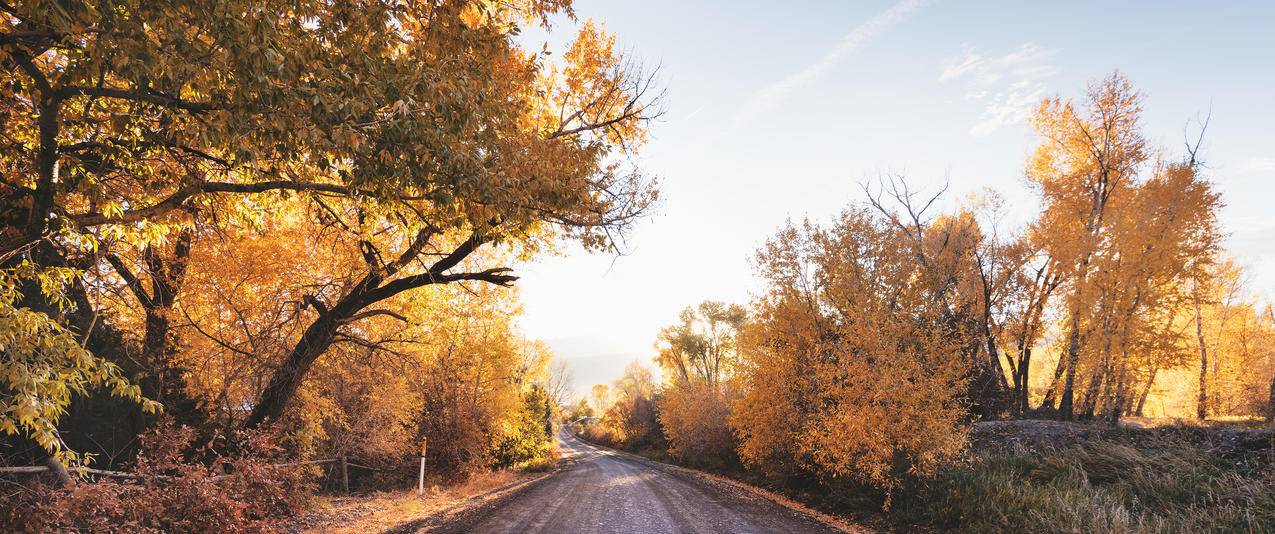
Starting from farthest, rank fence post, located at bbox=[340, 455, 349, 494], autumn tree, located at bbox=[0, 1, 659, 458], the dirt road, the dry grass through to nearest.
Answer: fence post, located at bbox=[340, 455, 349, 494]
the dirt road
the dry grass
autumn tree, located at bbox=[0, 1, 659, 458]

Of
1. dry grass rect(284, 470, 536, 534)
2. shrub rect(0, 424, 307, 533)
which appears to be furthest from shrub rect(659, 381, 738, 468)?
shrub rect(0, 424, 307, 533)

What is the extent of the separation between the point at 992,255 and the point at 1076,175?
4.61 metres

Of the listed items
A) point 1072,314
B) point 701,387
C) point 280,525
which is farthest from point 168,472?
point 1072,314

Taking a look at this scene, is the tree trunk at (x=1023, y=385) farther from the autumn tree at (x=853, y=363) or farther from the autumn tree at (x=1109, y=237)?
the autumn tree at (x=853, y=363)

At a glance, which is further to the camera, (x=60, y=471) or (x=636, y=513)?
(x=636, y=513)

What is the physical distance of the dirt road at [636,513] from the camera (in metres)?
10.0

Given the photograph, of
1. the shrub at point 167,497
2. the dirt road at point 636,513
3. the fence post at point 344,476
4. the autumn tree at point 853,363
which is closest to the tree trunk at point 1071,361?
the autumn tree at point 853,363

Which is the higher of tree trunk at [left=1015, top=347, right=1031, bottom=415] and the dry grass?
tree trunk at [left=1015, top=347, right=1031, bottom=415]

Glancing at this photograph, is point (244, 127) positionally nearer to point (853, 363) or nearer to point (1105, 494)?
→ point (853, 363)

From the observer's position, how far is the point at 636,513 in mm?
11805

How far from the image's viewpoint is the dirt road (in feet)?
32.8

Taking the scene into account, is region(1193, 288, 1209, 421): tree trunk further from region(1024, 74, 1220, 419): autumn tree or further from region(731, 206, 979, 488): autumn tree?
region(731, 206, 979, 488): autumn tree

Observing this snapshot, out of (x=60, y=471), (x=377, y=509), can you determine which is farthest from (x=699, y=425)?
(x=60, y=471)

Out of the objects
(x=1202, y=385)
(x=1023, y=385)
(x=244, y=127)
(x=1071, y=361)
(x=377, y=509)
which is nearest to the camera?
(x=244, y=127)
